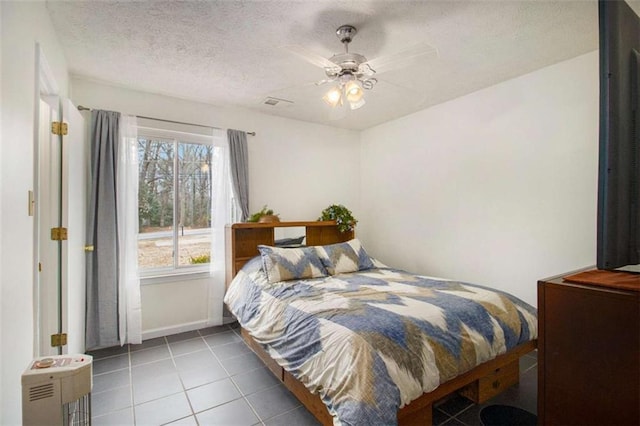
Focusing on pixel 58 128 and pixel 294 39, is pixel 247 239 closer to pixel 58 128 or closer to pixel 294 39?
pixel 58 128

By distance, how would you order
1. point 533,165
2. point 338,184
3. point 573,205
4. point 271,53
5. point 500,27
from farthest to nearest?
point 338,184, point 533,165, point 573,205, point 271,53, point 500,27

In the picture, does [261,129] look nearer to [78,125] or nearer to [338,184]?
[338,184]

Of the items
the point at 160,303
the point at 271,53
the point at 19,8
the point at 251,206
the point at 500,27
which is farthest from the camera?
the point at 251,206

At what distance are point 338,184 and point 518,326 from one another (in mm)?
2948

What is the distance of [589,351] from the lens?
77 cm

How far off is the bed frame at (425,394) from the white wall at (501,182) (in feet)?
3.14

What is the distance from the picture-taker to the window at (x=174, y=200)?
11.0ft

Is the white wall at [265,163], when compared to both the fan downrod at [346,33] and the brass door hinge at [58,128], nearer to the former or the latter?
the brass door hinge at [58,128]

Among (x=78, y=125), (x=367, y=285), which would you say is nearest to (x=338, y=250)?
(x=367, y=285)

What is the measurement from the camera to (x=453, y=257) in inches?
139

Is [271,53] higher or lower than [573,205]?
higher

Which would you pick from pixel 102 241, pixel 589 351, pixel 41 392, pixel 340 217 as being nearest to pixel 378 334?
pixel 589 351

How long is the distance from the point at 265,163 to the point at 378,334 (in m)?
2.81

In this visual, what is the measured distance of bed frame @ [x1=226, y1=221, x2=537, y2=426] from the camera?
174 cm
